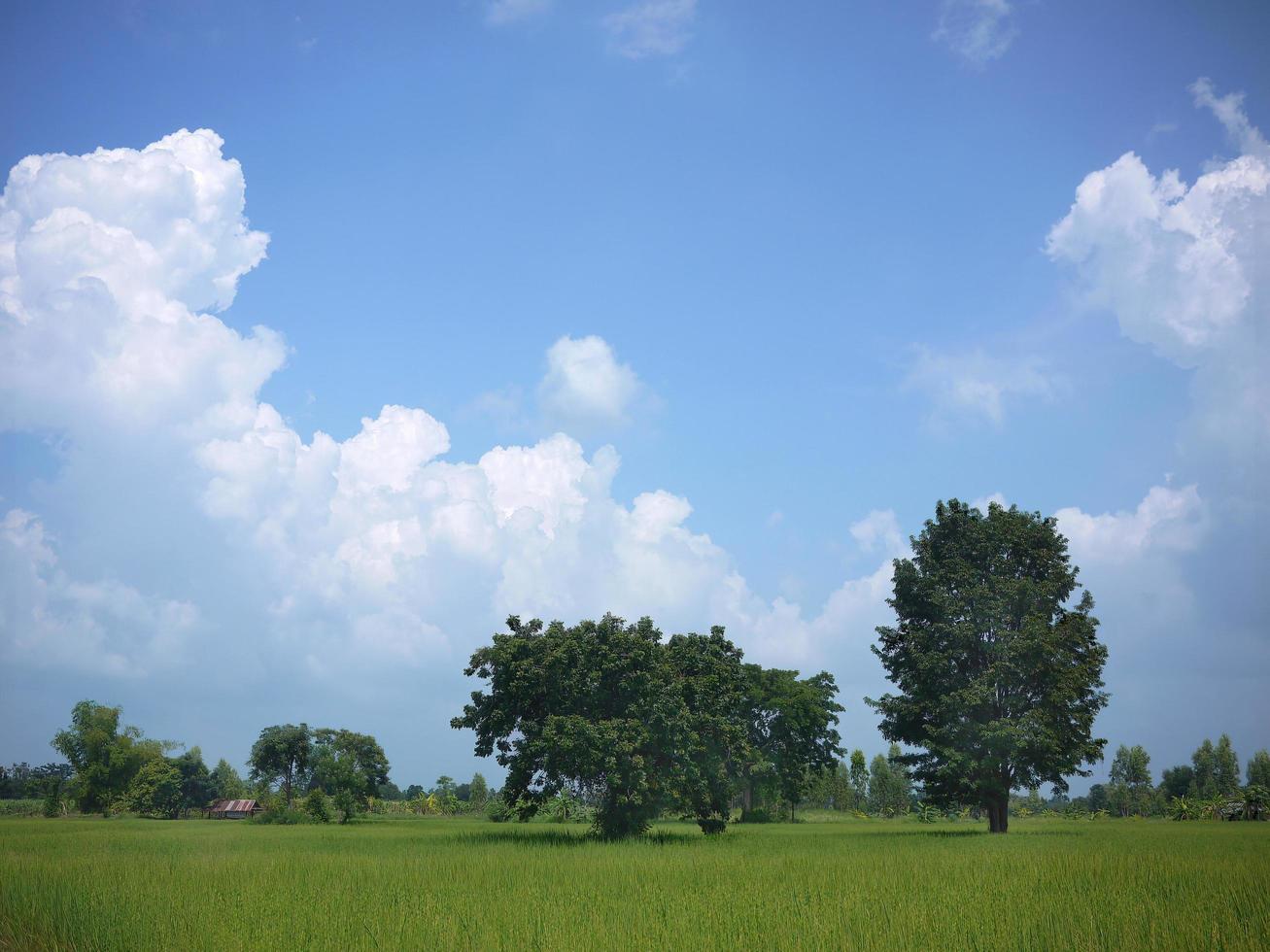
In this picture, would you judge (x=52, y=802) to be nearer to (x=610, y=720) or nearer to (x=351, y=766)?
(x=351, y=766)

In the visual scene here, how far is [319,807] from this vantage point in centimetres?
6244

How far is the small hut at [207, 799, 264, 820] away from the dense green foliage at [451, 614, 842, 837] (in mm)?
60283

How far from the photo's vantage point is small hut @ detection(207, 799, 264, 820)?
81.7m

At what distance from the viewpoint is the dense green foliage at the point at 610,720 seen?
101ft

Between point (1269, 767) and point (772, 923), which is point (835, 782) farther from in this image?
point (772, 923)

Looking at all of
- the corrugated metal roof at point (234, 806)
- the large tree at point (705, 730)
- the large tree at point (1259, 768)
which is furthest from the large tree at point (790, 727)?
the large tree at point (1259, 768)

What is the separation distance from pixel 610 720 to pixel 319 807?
41516mm

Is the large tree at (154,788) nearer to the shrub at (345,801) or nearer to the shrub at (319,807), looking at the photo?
the shrub at (319,807)

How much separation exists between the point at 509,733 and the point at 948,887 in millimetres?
21036

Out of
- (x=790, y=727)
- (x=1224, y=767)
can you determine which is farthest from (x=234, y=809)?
(x=1224, y=767)

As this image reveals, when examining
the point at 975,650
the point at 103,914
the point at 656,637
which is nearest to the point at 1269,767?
the point at 975,650

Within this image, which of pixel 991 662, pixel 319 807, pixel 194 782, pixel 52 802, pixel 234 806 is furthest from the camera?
pixel 194 782

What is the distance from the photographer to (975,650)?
34.8m

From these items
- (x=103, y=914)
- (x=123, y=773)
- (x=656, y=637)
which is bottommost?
(x=123, y=773)
